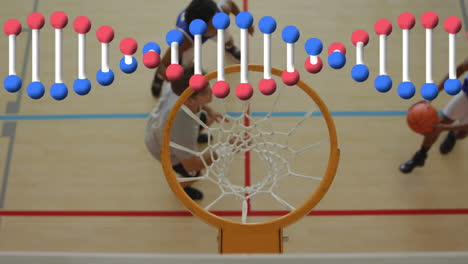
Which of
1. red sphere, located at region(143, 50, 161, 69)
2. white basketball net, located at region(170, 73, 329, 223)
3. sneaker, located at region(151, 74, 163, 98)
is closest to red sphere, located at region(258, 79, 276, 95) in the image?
red sphere, located at region(143, 50, 161, 69)

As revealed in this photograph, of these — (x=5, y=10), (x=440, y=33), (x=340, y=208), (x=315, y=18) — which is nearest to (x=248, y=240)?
(x=340, y=208)

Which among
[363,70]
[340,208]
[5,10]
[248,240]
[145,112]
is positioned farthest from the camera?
[5,10]

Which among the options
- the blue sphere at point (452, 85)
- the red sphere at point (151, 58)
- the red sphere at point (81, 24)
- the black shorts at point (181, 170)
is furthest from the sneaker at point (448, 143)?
the red sphere at point (81, 24)

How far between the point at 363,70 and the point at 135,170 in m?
1.79

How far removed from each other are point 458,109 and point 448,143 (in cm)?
32

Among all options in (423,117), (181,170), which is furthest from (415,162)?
(181,170)

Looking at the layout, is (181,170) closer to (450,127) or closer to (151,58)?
(151,58)

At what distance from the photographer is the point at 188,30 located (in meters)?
2.45

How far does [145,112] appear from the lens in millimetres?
2832

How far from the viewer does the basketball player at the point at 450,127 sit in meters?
2.45

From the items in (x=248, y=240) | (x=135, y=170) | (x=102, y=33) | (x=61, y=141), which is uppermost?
(x=102, y=33)

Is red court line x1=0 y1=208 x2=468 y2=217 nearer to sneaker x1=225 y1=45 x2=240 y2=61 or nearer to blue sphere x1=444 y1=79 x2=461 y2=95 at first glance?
sneaker x1=225 y1=45 x2=240 y2=61

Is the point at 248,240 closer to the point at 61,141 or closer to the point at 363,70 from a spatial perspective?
the point at 363,70

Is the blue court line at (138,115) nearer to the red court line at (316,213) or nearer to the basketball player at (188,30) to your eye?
the basketball player at (188,30)
